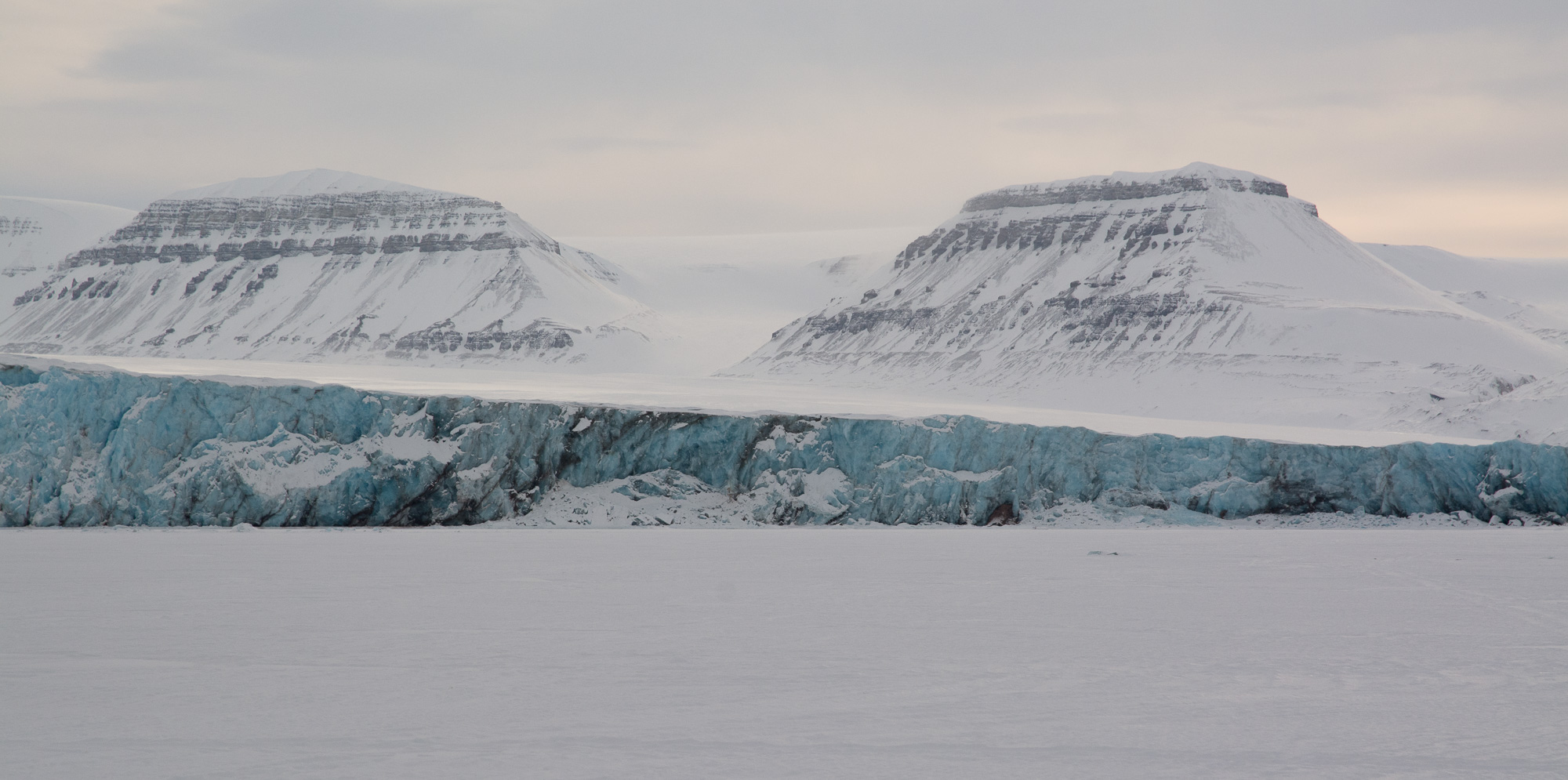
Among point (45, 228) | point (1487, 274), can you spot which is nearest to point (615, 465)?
point (1487, 274)

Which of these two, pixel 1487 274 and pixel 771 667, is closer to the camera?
pixel 771 667

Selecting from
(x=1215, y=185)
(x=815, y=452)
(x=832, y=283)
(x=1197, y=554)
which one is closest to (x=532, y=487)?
(x=815, y=452)

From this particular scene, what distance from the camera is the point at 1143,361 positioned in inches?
3307

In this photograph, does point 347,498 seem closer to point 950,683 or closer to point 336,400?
point 336,400

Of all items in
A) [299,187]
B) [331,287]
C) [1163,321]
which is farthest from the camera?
[299,187]

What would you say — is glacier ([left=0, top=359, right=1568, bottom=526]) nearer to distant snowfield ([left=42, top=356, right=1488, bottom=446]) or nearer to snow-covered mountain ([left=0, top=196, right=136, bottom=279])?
distant snowfield ([left=42, top=356, right=1488, bottom=446])

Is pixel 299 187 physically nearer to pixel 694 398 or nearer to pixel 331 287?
pixel 331 287

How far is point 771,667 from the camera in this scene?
12984 millimetres

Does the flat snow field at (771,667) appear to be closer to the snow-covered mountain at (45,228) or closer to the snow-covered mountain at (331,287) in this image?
the snow-covered mountain at (331,287)

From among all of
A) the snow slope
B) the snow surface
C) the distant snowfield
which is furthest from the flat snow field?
the snow surface

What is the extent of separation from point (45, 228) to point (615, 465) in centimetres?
16902

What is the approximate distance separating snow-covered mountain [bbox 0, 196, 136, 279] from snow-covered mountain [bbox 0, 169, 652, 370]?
12.6 m

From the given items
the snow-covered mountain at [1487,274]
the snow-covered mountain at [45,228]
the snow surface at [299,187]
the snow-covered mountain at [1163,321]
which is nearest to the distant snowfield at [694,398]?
the snow-covered mountain at [1163,321]

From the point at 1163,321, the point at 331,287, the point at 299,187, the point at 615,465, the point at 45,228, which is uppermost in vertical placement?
the point at 299,187
